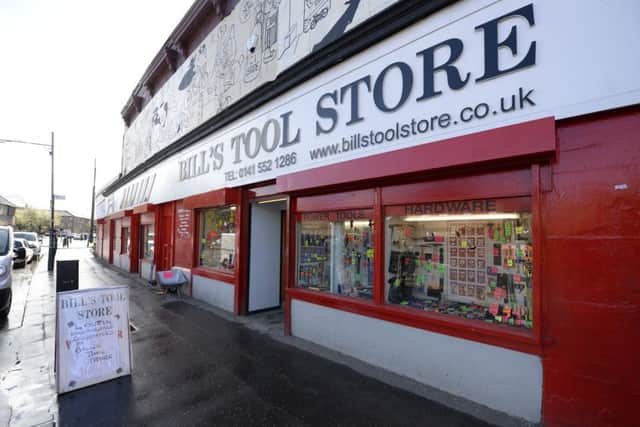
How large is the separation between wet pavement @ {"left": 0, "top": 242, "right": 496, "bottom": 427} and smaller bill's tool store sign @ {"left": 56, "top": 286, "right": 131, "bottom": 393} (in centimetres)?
17

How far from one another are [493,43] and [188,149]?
9180 mm

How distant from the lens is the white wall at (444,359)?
10.5 feet

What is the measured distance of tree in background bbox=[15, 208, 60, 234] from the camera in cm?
5681

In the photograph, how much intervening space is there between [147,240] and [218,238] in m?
6.78

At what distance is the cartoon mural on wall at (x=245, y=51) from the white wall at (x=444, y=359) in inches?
182

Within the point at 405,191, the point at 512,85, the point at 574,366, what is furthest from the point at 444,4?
the point at 574,366

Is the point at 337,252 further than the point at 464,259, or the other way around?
the point at 337,252

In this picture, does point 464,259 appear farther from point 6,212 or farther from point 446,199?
point 6,212

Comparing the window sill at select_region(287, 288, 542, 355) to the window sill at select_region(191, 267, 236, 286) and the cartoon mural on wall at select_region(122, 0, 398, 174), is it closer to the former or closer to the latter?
the window sill at select_region(191, 267, 236, 286)

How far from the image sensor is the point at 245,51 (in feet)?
24.6

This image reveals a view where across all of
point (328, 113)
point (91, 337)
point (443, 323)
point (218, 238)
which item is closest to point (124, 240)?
point (218, 238)

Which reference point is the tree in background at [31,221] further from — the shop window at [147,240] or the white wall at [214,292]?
the white wall at [214,292]

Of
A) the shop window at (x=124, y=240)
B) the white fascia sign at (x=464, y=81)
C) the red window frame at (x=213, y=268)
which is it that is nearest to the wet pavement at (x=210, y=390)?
the red window frame at (x=213, y=268)

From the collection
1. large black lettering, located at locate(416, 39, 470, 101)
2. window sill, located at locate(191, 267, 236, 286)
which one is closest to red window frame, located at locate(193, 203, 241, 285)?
window sill, located at locate(191, 267, 236, 286)
